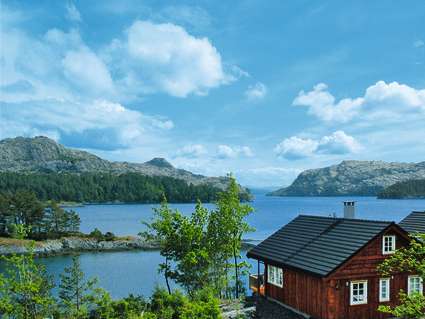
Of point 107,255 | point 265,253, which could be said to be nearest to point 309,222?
point 265,253

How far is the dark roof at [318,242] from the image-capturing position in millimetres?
20625

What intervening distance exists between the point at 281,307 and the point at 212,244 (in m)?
6.50

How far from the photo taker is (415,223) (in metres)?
28.0

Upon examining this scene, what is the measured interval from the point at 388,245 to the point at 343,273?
9.88ft

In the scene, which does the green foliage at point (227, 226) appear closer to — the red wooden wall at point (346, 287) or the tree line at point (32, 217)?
the red wooden wall at point (346, 287)

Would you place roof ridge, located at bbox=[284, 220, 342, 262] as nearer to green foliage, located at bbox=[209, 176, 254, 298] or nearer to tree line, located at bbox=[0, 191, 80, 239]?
green foliage, located at bbox=[209, 176, 254, 298]

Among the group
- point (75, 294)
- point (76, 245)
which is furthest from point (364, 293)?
point (76, 245)

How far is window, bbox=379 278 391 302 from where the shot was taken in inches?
833

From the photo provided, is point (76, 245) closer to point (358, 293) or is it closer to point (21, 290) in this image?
point (21, 290)

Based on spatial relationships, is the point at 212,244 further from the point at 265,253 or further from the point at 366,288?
the point at 366,288

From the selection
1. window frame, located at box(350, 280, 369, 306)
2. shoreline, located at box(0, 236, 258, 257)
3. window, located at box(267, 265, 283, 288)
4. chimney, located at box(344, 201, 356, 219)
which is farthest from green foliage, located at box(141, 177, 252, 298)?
shoreline, located at box(0, 236, 258, 257)

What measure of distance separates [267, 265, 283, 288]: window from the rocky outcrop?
159 feet

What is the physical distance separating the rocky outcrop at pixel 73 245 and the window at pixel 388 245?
5411cm

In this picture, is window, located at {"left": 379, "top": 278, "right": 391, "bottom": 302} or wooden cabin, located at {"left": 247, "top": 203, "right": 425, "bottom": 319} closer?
wooden cabin, located at {"left": 247, "top": 203, "right": 425, "bottom": 319}
